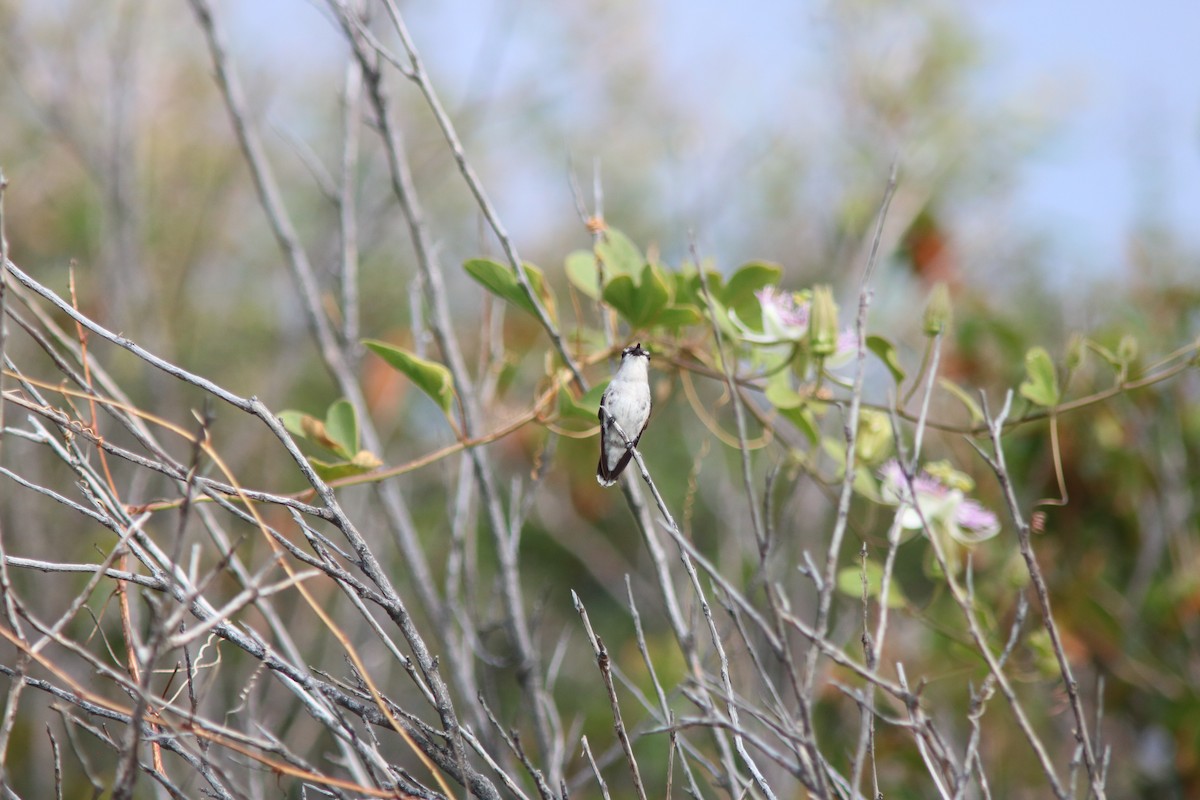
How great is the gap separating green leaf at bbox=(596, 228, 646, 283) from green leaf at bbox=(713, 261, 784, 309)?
0.17 m

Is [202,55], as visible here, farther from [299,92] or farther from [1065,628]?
[1065,628]

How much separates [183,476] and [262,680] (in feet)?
10.9

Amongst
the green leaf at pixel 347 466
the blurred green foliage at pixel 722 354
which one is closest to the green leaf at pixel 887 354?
the blurred green foliage at pixel 722 354

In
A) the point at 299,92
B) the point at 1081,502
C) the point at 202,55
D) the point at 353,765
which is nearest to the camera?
the point at 353,765

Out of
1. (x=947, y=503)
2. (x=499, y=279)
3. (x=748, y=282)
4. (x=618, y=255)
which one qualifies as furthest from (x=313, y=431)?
(x=947, y=503)

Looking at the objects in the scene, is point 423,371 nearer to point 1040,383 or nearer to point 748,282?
point 748,282

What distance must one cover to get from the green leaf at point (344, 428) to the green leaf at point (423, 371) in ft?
0.41

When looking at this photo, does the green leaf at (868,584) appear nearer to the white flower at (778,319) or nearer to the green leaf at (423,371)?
the white flower at (778,319)

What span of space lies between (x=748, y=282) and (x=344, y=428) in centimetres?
73

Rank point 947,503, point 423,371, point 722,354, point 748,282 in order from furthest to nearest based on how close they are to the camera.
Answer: point 947,503 < point 748,282 < point 423,371 < point 722,354

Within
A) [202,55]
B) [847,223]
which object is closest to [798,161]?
[847,223]

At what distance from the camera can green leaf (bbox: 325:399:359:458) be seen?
1.72 m

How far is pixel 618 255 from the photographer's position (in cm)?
192

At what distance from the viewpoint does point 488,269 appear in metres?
1.70
